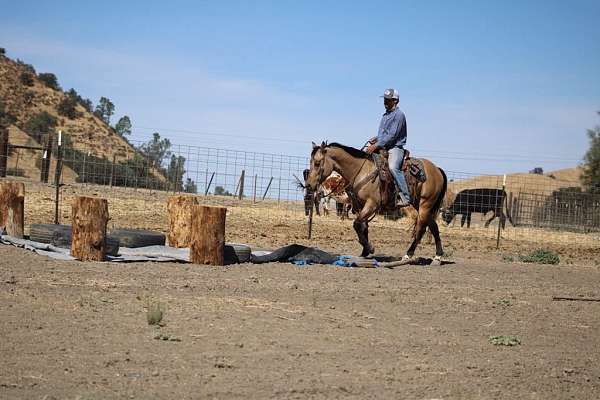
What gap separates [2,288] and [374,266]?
6804 millimetres

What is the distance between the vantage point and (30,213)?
19016 mm

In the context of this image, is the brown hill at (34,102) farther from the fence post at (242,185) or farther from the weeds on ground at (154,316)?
the weeds on ground at (154,316)

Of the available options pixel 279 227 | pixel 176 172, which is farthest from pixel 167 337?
pixel 176 172

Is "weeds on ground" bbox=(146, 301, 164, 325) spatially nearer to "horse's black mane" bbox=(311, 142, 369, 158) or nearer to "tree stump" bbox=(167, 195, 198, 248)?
"tree stump" bbox=(167, 195, 198, 248)

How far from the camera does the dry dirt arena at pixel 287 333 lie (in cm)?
587

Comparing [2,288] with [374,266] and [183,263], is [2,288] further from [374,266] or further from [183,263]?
[374,266]

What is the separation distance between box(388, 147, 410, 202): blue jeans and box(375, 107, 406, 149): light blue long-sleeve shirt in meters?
0.14

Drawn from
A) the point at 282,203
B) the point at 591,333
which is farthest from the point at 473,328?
the point at 282,203

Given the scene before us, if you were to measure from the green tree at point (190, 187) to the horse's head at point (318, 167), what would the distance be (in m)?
9.12

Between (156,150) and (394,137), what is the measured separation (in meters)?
9.56

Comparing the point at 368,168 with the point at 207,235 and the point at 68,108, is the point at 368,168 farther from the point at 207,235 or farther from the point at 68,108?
the point at 68,108

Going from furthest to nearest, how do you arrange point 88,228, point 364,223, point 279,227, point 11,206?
point 279,227 → point 364,223 → point 11,206 → point 88,228

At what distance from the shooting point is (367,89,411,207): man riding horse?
14.3m

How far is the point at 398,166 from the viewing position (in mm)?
14422
